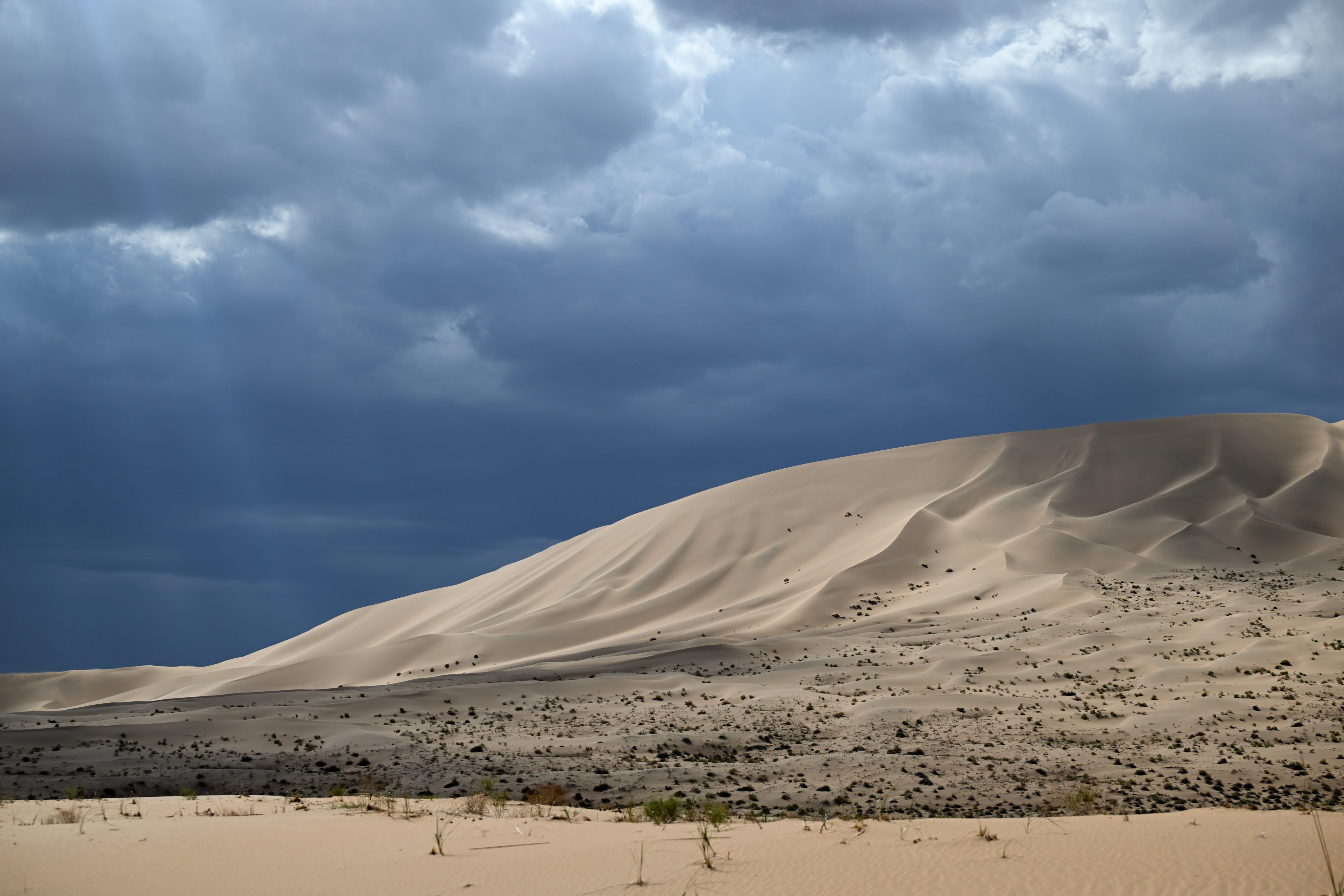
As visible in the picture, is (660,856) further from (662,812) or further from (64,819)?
(64,819)

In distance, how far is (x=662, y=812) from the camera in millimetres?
10820

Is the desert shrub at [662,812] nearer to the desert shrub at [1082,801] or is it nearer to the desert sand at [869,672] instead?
the desert sand at [869,672]

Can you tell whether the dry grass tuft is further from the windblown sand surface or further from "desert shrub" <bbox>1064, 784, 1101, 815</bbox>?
"desert shrub" <bbox>1064, 784, 1101, 815</bbox>

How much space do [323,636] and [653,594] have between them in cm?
2877

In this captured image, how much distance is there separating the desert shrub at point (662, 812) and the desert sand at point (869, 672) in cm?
76

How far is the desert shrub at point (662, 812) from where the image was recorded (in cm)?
1073

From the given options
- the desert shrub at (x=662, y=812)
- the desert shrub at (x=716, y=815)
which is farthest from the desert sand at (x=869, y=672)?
the desert shrub at (x=662, y=812)

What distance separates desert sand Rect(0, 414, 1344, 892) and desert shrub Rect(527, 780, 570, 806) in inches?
7.5

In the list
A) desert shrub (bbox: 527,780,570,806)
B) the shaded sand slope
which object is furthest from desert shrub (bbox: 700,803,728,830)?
the shaded sand slope

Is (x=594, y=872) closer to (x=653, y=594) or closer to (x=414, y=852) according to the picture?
(x=414, y=852)

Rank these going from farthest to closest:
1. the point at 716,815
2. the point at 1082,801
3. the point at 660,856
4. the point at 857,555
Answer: the point at 857,555 → the point at 1082,801 → the point at 716,815 → the point at 660,856

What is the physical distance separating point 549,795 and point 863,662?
18585 mm

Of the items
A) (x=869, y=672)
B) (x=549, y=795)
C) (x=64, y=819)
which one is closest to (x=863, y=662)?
(x=869, y=672)

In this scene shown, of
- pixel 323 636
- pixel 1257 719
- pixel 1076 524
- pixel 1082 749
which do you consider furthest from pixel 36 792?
pixel 323 636
